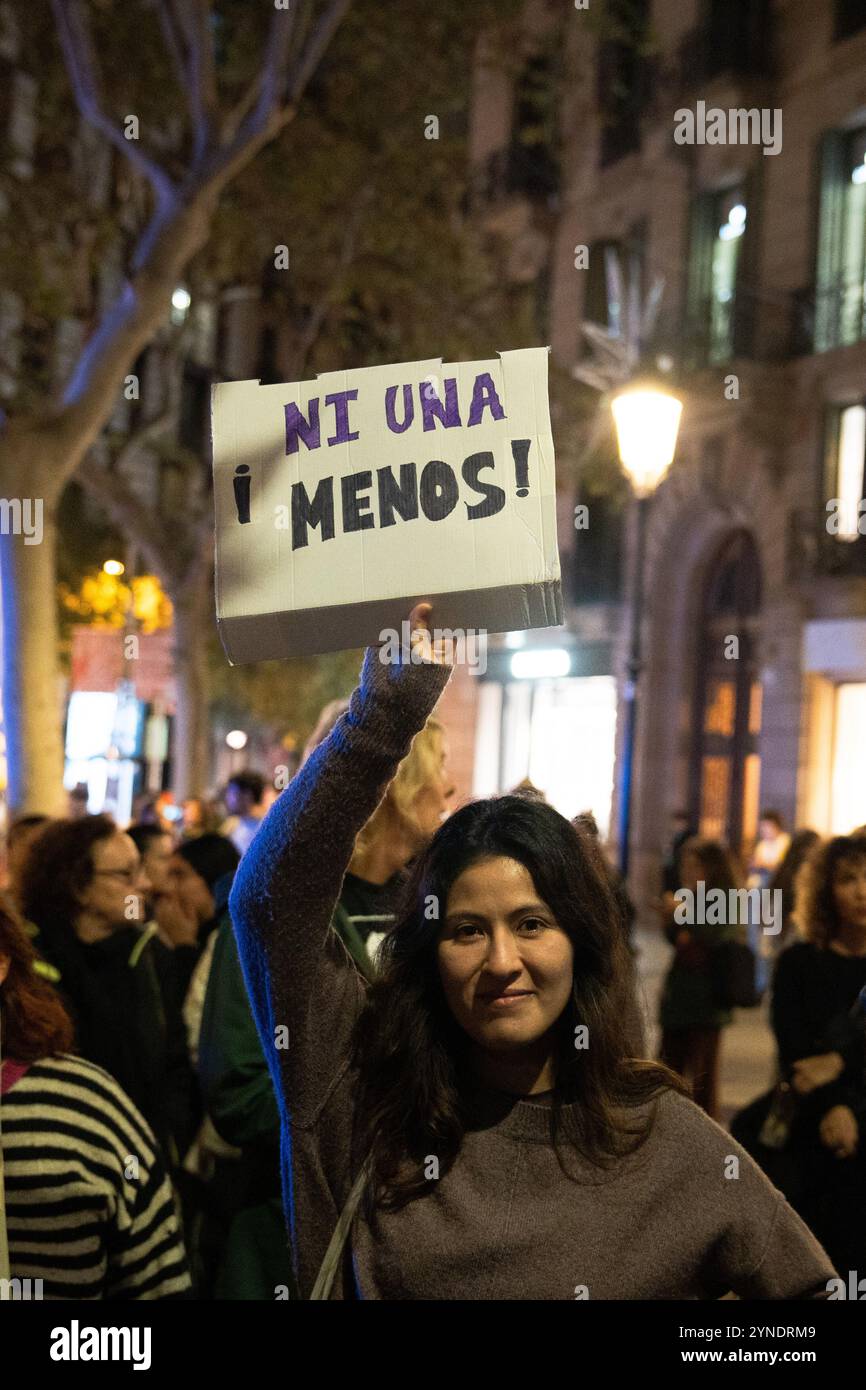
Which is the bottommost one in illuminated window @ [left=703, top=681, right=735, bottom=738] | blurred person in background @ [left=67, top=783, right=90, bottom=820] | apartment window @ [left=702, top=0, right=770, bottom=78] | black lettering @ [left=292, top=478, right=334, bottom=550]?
blurred person in background @ [left=67, top=783, right=90, bottom=820]

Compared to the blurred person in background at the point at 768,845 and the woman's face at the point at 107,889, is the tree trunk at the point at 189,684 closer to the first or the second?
the blurred person in background at the point at 768,845

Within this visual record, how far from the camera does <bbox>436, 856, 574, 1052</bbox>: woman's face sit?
2049mm

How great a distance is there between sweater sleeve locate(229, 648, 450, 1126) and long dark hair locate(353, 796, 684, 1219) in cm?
9

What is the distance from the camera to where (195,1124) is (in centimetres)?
519

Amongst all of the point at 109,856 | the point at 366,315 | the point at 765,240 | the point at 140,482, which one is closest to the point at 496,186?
the point at 366,315

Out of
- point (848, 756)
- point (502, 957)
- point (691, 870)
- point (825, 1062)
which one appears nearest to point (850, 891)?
point (825, 1062)

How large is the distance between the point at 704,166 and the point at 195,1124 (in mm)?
20802

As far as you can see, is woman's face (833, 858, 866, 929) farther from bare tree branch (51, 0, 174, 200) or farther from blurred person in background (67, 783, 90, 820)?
blurred person in background (67, 783, 90, 820)

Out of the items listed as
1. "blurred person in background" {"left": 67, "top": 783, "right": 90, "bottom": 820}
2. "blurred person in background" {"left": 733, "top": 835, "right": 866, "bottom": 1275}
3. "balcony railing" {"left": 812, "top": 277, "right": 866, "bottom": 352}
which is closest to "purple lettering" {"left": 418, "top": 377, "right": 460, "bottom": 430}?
"blurred person in background" {"left": 733, "top": 835, "right": 866, "bottom": 1275}

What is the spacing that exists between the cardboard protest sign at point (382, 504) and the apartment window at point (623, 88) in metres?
23.6

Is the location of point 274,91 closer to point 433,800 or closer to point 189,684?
point 433,800

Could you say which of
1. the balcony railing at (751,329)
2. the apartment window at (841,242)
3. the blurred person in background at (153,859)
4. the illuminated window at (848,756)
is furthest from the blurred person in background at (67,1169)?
the balcony railing at (751,329)

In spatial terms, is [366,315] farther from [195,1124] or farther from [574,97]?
[195,1124]

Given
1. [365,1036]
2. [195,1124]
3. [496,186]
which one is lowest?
[195,1124]
